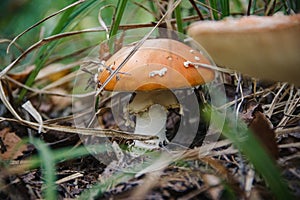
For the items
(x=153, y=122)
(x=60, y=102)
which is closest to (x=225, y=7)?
(x=153, y=122)

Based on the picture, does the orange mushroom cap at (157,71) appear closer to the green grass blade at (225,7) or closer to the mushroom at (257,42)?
the green grass blade at (225,7)

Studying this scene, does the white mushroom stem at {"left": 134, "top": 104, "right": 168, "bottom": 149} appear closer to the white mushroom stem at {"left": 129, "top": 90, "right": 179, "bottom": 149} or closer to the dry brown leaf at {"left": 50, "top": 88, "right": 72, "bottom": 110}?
the white mushroom stem at {"left": 129, "top": 90, "right": 179, "bottom": 149}

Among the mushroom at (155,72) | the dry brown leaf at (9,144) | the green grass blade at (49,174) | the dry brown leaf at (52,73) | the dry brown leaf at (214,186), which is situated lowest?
the dry brown leaf at (9,144)

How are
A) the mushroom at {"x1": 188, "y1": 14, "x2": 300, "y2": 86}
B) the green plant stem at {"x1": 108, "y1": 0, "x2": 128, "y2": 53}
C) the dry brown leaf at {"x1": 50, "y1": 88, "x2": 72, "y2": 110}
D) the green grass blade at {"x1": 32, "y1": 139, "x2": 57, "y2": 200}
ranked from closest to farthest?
the mushroom at {"x1": 188, "y1": 14, "x2": 300, "y2": 86}
the green grass blade at {"x1": 32, "y1": 139, "x2": 57, "y2": 200}
the green plant stem at {"x1": 108, "y1": 0, "x2": 128, "y2": 53}
the dry brown leaf at {"x1": 50, "y1": 88, "x2": 72, "y2": 110}

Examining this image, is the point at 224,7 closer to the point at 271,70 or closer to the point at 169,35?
the point at 169,35

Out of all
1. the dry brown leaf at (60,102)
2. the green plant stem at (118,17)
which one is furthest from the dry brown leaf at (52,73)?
the green plant stem at (118,17)

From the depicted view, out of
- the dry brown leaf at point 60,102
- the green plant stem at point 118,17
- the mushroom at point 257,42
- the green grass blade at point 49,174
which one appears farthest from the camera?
the dry brown leaf at point 60,102

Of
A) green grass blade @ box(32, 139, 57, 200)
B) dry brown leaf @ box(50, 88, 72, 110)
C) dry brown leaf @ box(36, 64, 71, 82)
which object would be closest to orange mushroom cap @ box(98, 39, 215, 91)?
green grass blade @ box(32, 139, 57, 200)
